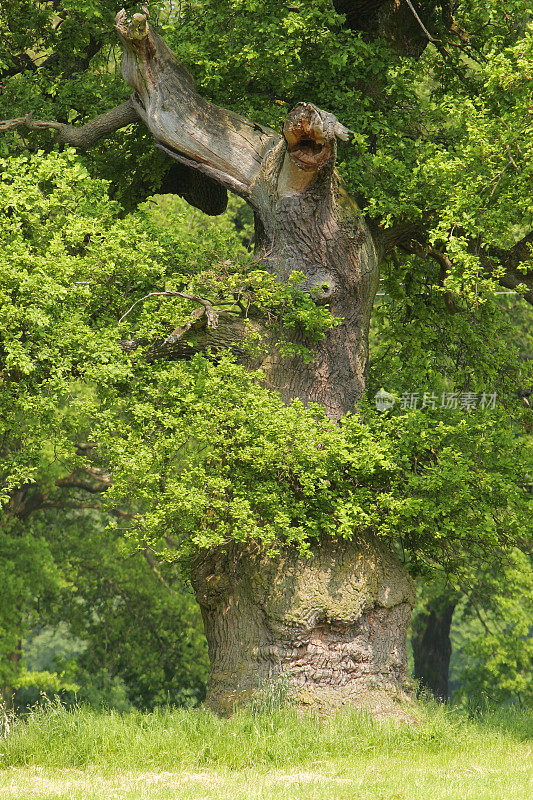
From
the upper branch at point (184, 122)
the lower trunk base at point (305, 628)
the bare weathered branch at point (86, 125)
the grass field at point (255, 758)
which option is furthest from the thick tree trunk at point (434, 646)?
the bare weathered branch at point (86, 125)

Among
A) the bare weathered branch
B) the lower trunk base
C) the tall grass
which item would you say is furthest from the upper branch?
the tall grass

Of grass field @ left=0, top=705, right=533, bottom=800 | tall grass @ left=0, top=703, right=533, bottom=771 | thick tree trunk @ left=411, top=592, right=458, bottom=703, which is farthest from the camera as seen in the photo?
thick tree trunk @ left=411, top=592, right=458, bottom=703

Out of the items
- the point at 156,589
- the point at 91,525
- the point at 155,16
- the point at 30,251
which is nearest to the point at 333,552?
the point at 30,251

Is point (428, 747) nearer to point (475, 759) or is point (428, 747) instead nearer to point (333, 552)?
point (475, 759)

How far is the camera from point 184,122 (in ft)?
35.1

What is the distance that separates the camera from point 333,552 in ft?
34.0

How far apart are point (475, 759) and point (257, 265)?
615 cm

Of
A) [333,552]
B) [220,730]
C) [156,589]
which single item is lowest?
[156,589]

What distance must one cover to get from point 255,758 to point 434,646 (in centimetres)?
1544

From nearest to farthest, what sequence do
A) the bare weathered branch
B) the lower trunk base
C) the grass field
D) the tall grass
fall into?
1. the grass field
2. the tall grass
3. the lower trunk base
4. the bare weathered branch

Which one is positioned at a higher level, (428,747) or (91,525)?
(428,747)

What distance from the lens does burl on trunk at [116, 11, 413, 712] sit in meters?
10.0

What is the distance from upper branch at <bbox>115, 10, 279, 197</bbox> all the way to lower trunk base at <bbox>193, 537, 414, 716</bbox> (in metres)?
4.71

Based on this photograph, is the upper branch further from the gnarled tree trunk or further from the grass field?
the grass field
